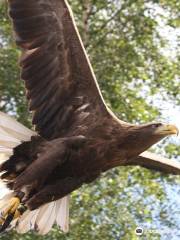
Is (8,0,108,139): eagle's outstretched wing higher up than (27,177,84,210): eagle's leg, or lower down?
higher up

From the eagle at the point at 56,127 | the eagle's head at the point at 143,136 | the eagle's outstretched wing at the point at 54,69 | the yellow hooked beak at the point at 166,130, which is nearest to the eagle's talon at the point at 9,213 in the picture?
the eagle at the point at 56,127

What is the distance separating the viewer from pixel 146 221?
11516 mm

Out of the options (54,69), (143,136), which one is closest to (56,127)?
(54,69)

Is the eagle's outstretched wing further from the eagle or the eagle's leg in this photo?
the eagle's leg

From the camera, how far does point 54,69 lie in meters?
8.59

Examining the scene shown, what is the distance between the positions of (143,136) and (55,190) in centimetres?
85

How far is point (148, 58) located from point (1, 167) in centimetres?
492

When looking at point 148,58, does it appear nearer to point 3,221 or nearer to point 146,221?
point 146,221

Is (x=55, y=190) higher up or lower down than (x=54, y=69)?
lower down

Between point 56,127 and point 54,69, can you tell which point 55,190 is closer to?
point 56,127

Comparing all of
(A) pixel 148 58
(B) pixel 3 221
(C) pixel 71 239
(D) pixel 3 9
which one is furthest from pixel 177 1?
(B) pixel 3 221

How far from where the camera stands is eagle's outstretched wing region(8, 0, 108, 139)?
8.46 metres

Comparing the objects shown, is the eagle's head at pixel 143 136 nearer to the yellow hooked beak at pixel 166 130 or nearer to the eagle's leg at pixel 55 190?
the yellow hooked beak at pixel 166 130

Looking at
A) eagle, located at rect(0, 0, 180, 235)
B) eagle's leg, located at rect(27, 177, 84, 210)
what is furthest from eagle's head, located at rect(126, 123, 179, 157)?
eagle's leg, located at rect(27, 177, 84, 210)
